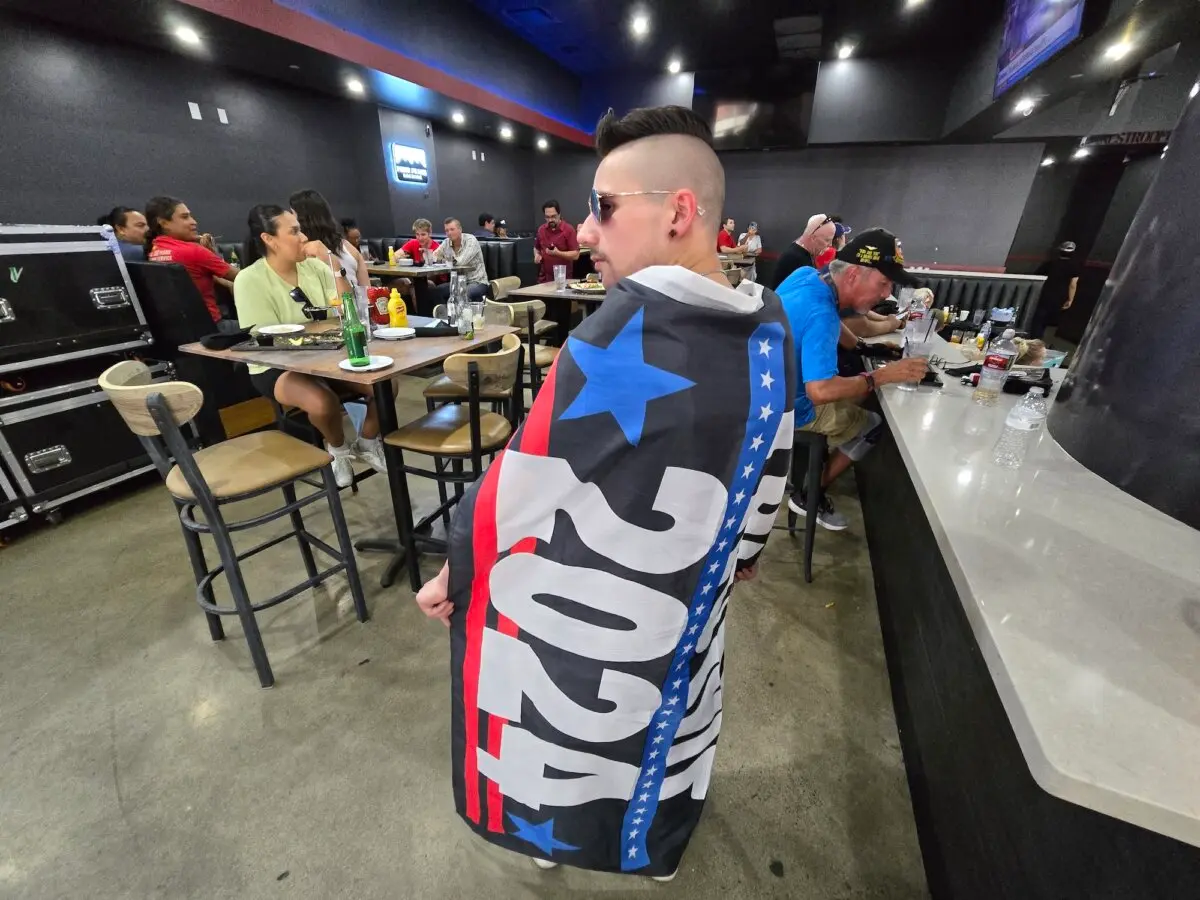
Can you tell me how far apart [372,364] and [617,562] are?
55.8 inches

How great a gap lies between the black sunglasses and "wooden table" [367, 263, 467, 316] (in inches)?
122

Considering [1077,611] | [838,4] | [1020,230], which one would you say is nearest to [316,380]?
[1077,611]

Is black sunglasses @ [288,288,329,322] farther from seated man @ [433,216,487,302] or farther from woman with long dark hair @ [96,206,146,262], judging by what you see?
seated man @ [433,216,487,302]

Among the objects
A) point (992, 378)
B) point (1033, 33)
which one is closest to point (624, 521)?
point (992, 378)

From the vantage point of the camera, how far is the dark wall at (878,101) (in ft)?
25.1

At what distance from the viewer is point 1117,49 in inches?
138

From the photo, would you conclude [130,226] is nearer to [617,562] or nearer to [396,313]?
[396,313]

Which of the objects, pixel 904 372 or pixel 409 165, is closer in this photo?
pixel 904 372

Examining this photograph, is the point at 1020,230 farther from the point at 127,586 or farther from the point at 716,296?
the point at 127,586

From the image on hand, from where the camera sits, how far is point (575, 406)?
2.30ft

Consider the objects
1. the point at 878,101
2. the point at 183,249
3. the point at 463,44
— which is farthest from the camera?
the point at 878,101

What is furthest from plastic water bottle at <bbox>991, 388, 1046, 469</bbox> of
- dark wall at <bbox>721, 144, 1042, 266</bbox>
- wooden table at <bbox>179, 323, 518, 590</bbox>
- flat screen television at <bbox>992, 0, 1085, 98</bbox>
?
dark wall at <bbox>721, 144, 1042, 266</bbox>

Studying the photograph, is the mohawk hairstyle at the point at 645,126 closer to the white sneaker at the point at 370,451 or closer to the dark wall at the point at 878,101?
the white sneaker at the point at 370,451

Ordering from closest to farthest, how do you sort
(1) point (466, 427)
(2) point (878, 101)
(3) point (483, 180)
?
(1) point (466, 427)
(2) point (878, 101)
(3) point (483, 180)
